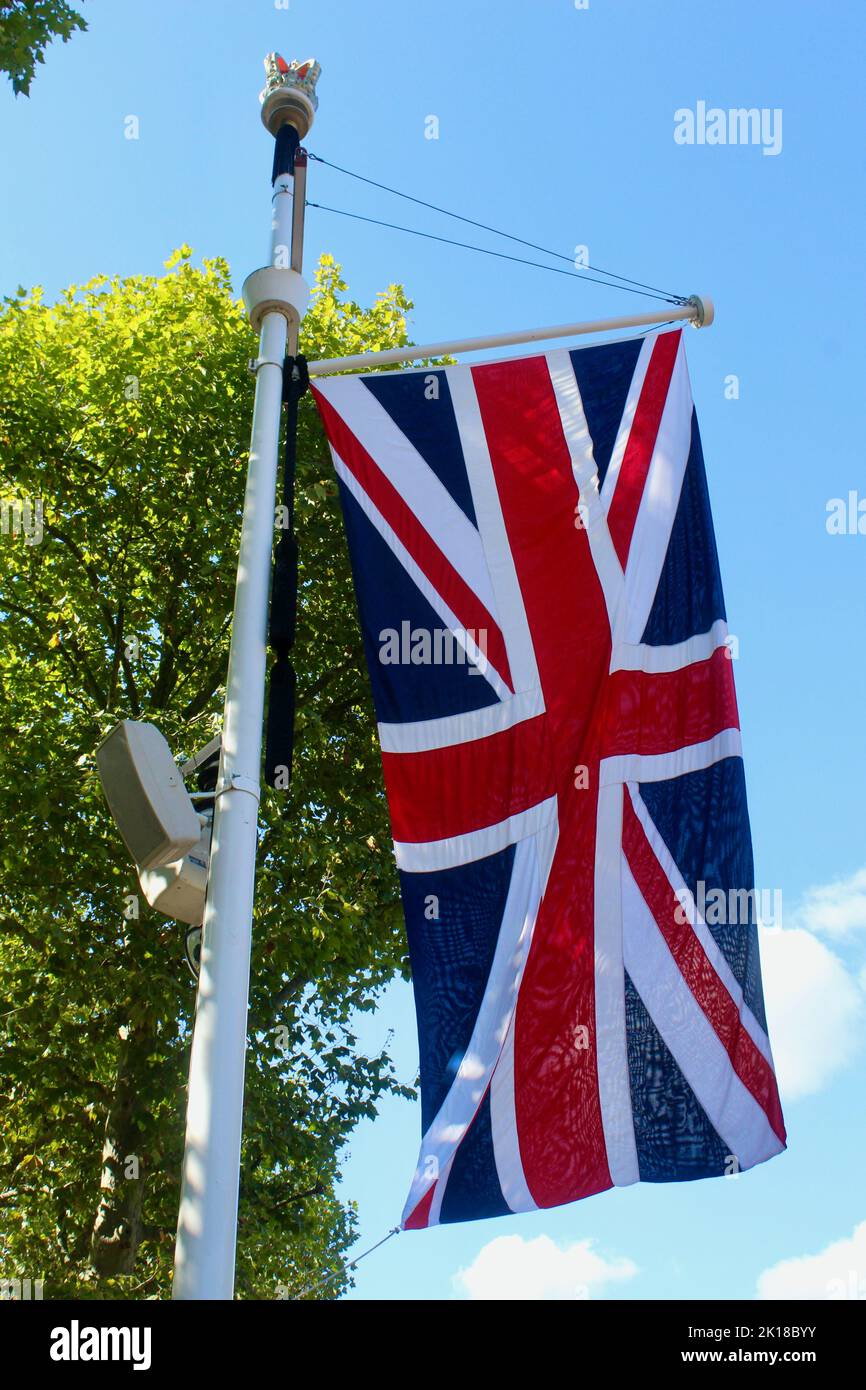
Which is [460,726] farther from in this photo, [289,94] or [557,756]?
[289,94]

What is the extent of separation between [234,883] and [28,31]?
6.06 metres

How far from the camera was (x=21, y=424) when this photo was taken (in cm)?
1397

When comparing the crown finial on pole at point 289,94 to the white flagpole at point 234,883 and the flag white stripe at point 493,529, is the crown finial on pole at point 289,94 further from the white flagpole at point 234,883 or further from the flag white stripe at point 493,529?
the flag white stripe at point 493,529

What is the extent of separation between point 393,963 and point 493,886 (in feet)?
27.6

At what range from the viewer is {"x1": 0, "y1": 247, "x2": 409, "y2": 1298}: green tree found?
1226cm

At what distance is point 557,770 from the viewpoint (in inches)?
250

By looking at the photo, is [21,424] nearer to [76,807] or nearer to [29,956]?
[76,807]

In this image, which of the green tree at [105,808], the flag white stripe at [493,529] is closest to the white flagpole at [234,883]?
the flag white stripe at [493,529]

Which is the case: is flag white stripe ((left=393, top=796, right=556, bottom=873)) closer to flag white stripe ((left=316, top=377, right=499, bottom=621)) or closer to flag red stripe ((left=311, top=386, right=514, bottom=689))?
flag red stripe ((left=311, top=386, right=514, bottom=689))

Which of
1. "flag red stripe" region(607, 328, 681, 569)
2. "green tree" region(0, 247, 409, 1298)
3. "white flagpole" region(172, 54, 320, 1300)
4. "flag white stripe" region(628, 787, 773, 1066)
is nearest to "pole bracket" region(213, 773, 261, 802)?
"white flagpole" region(172, 54, 320, 1300)

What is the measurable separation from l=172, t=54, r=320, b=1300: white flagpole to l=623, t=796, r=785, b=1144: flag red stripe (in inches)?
80.6

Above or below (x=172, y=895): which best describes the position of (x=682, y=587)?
above

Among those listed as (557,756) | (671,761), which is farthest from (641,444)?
(557,756)
